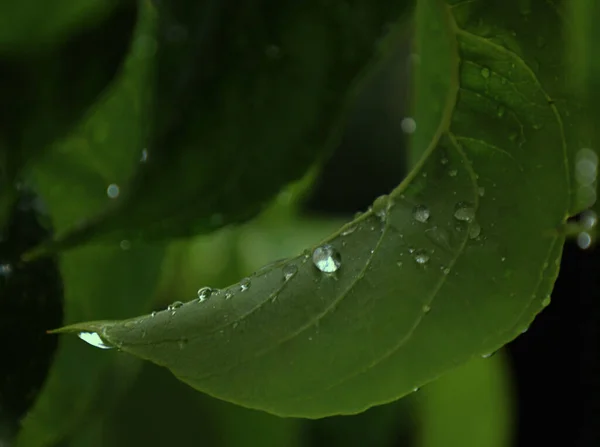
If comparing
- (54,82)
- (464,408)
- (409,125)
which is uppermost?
(54,82)

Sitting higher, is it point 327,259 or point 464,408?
point 327,259

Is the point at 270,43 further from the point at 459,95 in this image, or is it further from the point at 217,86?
the point at 459,95

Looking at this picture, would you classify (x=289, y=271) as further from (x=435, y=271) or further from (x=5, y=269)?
(x=5, y=269)

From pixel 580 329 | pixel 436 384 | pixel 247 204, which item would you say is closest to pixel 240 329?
pixel 247 204

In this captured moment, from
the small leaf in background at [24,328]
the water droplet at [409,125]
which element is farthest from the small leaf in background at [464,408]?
the small leaf in background at [24,328]

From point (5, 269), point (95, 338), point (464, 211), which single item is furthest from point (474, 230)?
point (5, 269)

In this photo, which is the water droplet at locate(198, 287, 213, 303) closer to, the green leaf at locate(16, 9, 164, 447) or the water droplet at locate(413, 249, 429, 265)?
the water droplet at locate(413, 249, 429, 265)

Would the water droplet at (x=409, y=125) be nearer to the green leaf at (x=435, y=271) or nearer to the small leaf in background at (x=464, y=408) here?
the green leaf at (x=435, y=271)

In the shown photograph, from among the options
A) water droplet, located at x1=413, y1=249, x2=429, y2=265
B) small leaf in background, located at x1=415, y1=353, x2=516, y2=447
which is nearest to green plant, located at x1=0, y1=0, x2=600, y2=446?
water droplet, located at x1=413, y1=249, x2=429, y2=265
